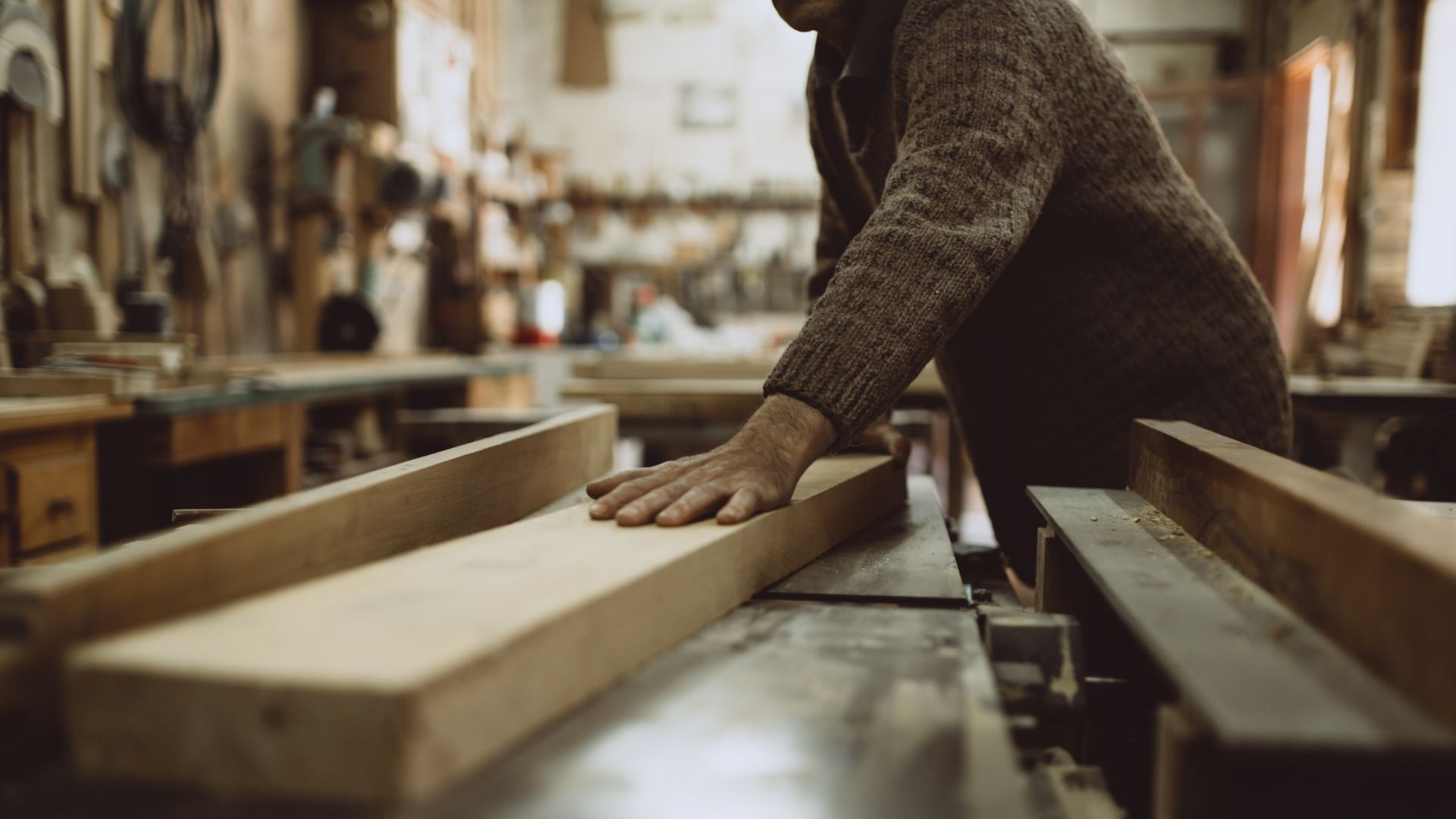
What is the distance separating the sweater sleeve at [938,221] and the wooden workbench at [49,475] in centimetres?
177

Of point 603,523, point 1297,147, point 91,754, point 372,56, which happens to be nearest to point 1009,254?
point 603,523

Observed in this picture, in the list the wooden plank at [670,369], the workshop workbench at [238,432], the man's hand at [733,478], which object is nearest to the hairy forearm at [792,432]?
the man's hand at [733,478]

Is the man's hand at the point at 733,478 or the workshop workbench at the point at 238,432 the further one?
the workshop workbench at the point at 238,432

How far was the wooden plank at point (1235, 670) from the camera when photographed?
550 mm

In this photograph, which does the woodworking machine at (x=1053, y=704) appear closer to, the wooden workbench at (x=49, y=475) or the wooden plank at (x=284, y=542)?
the wooden plank at (x=284, y=542)

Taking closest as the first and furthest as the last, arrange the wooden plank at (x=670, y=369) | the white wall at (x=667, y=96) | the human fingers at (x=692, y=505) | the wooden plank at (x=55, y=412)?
1. the human fingers at (x=692, y=505)
2. the wooden plank at (x=55, y=412)
3. the wooden plank at (x=670, y=369)
4. the white wall at (x=667, y=96)

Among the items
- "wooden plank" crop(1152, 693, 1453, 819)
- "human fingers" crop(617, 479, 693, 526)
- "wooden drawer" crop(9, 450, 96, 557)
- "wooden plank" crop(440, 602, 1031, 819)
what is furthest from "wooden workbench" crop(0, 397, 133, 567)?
"wooden plank" crop(1152, 693, 1453, 819)

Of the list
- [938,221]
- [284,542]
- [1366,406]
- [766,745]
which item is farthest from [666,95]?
[766,745]

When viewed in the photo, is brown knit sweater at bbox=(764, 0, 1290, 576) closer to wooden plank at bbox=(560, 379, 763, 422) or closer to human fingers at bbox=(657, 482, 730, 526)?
human fingers at bbox=(657, 482, 730, 526)

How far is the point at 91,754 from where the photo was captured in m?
0.60

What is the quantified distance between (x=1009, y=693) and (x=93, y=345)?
2.68 m

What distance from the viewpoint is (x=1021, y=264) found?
153 cm

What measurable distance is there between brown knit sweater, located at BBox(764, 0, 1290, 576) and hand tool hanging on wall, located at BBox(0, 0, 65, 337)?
2323mm

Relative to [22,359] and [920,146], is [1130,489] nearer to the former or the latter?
[920,146]
